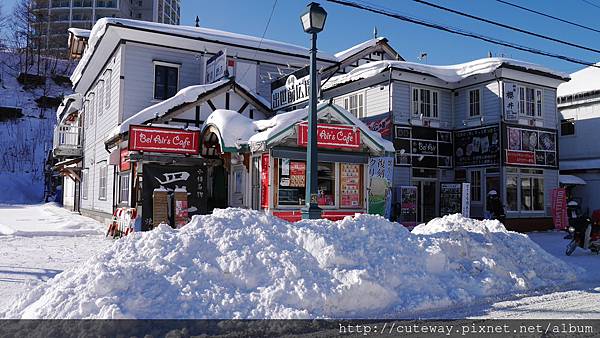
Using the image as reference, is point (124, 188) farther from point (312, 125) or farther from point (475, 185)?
point (475, 185)

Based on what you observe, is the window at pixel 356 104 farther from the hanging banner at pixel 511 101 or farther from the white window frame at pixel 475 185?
the hanging banner at pixel 511 101

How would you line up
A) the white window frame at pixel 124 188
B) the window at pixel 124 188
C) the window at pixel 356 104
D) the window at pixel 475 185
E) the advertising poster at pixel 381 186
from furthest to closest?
1. the window at pixel 356 104
2. the window at pixel 475 185
3. the advertising poster at pixel 381 186
4. the window at pixel 124 188
5. the white window frame at pixel 124 188

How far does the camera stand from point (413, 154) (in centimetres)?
2131

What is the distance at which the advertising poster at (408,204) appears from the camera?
2062cm

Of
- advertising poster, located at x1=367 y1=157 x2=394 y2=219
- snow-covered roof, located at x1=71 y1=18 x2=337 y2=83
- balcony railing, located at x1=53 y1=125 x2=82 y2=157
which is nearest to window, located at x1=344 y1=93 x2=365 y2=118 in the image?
snow-covered roof, located at x1=71 y1=18 x2=337 y2=83

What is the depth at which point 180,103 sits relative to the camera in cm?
1656

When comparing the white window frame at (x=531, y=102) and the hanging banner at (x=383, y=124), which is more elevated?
the white window frame at (x=531, y=102)

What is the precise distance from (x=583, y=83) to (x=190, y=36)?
23.3m

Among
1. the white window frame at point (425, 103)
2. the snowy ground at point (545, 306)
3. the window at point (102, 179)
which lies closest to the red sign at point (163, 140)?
the window at point (102, 179)

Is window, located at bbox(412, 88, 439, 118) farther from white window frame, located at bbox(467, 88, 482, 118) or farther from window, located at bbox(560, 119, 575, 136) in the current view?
window, located at bbox(560, 119, 575, 136)

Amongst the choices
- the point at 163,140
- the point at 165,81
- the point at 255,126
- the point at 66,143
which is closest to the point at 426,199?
the point at 255,126

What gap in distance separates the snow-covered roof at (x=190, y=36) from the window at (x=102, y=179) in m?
5.10

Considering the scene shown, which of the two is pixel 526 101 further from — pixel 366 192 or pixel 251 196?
pixel 251 196

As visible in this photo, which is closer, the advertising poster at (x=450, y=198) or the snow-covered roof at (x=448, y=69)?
the snow-covered roof at (x=448, y=69)
